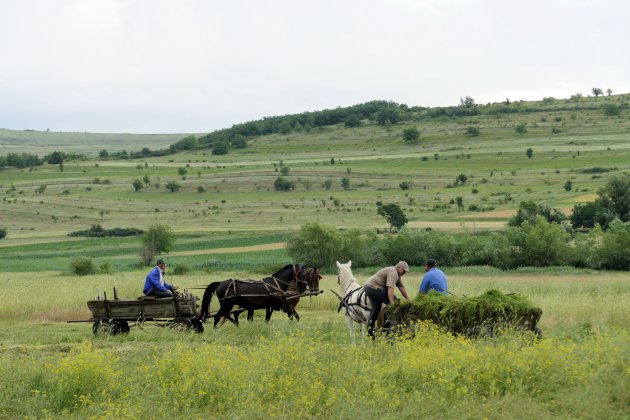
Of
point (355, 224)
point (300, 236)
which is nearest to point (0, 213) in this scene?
point (355, 224)

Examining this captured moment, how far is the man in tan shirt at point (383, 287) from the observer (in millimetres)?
15469

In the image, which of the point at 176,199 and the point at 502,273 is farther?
the point at 176,199

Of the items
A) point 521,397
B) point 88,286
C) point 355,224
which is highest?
point 521,397

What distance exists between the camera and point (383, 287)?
1582cm

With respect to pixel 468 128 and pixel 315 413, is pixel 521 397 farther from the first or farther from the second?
pixel 468 128

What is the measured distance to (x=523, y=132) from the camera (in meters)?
156

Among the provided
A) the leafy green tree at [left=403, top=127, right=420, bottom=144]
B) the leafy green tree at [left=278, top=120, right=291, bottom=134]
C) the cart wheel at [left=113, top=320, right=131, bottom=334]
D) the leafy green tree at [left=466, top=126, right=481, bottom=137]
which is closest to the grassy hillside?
the leafy green tree at [left=466, top=126, right=481, bottom=137]

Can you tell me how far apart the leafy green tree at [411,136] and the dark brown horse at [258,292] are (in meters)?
142

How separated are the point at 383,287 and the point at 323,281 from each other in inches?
914

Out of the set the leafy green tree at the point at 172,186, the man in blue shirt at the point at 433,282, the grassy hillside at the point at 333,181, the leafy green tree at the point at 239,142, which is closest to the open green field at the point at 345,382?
the man in blue shirt at the point at 433,282

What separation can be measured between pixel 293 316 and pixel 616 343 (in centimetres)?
1126

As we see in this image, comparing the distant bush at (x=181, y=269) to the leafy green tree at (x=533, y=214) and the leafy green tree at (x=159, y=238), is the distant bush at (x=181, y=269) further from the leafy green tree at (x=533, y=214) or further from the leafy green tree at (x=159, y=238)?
the leafy green tree at (x=533, y=214)

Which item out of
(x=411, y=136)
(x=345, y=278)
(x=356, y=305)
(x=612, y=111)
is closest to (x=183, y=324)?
(x=345, y=278)

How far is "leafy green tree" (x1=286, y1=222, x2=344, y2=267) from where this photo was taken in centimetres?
5303
